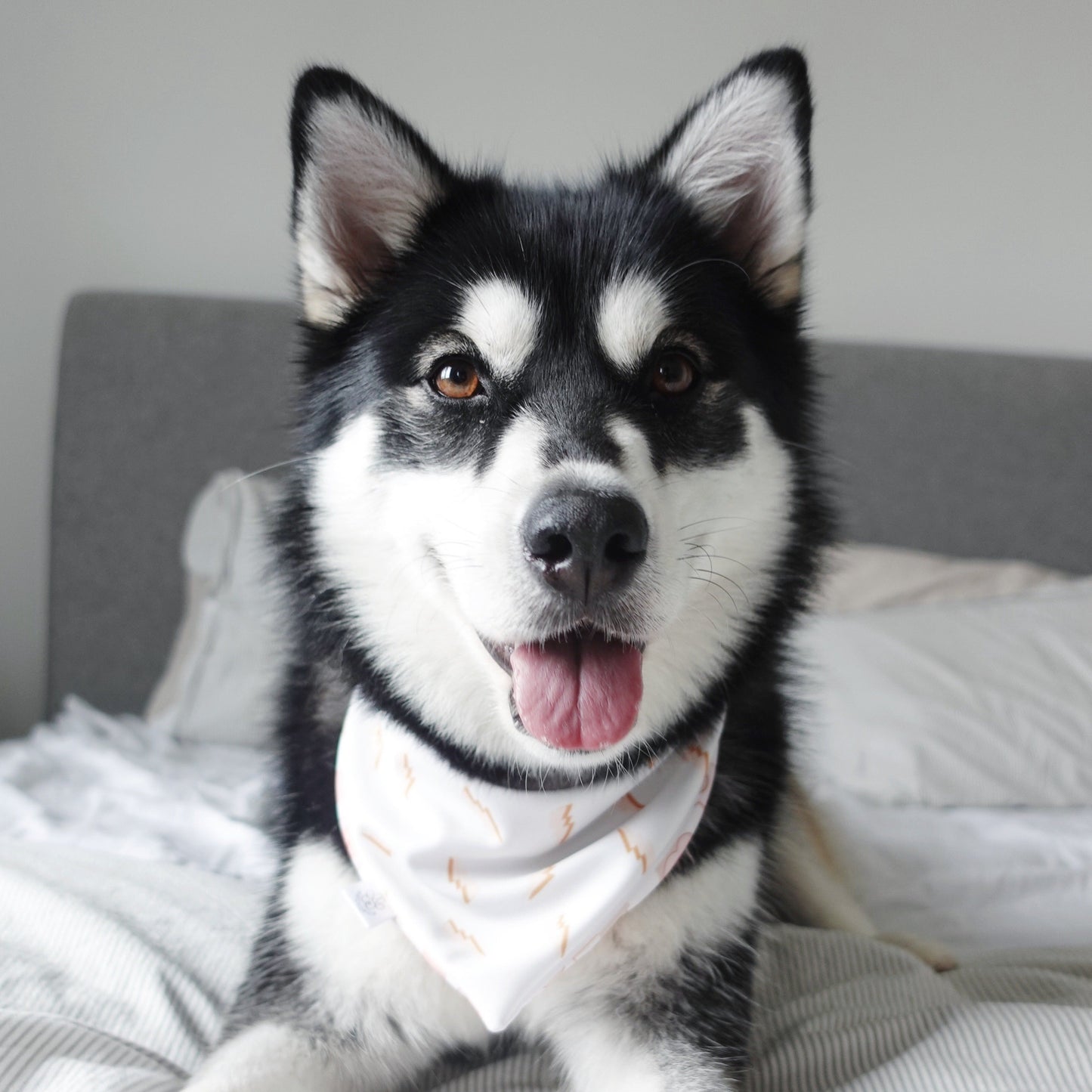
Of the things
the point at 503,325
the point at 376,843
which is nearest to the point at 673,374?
the point at 503,325

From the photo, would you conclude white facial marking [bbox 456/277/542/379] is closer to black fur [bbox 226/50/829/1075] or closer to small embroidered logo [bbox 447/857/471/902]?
black fur [bbox 226/50/829/1075]

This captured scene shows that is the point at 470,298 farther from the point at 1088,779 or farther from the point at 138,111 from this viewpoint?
the point at 138,111

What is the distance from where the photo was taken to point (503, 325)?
1.10 meters

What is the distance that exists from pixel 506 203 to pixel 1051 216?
91.8 inches

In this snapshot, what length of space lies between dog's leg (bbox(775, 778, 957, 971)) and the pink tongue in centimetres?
60

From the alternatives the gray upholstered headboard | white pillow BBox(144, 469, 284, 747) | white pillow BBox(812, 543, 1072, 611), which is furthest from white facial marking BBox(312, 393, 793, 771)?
the gray upholstered headboard

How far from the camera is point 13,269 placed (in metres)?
3.06

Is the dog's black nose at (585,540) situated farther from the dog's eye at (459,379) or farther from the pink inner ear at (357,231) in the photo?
the pink inner ear at (357,231)

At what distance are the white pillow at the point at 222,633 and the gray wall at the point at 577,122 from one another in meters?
0.58

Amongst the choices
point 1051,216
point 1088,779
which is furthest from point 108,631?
point 1051,216

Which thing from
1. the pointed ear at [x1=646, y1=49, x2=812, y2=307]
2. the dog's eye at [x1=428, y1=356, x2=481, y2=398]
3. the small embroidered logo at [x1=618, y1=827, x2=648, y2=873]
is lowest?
the small embroidered logo at [x1=618, y1=827, x2=648, y2=873]

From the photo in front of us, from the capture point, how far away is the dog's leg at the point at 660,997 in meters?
1.06

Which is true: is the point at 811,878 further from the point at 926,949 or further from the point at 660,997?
the point at 660,997

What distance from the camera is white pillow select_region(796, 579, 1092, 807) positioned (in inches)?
78.9
